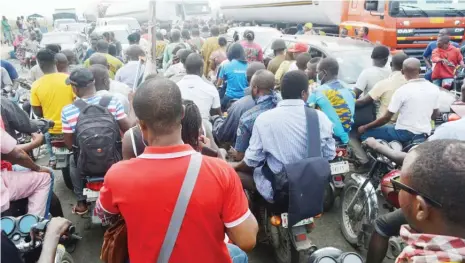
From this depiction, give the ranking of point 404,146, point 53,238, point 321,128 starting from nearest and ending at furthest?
1. point 53,238
2. point 321,128
3. point 404,146

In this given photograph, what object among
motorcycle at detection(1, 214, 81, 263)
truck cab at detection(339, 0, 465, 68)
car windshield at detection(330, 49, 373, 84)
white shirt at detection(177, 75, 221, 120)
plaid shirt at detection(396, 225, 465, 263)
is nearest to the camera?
plaid shirt at detection(396, 225, 465, 263)

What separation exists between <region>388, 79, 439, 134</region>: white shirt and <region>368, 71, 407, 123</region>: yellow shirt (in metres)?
0.32

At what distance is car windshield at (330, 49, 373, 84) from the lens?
6840 mm

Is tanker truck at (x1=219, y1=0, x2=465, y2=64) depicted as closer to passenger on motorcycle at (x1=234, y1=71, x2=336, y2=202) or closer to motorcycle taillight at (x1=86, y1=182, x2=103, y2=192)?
passenger on motorcycle at (x1=234, y1=71, x2=336, y2=202)

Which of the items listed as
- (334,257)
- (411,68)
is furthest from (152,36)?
(334,257)

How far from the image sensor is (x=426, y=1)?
9914mm

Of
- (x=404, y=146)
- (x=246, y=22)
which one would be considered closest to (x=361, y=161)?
(x=404, y=146)

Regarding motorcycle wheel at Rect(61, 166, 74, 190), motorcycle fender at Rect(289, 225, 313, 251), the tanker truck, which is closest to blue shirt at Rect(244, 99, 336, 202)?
A: motorcycle fender at Rect(289, 225, 313, 251)

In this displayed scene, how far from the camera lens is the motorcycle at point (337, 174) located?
159 inches

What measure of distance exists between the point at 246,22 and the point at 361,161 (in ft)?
65.6

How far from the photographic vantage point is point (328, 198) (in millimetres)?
4469

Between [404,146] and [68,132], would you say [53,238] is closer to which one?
[68,132]

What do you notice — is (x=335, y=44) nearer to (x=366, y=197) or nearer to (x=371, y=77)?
(x=371, y=77)

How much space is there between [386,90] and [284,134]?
7.06 ft
